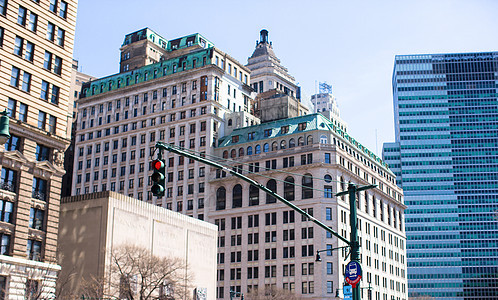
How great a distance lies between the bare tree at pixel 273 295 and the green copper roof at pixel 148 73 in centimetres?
4633

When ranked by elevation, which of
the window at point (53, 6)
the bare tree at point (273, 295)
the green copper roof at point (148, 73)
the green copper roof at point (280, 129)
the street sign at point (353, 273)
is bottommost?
the street sign at point (353, 273)

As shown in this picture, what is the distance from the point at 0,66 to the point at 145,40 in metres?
97.4

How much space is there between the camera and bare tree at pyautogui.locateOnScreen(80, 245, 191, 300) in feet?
208

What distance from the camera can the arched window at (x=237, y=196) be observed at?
120500 mm

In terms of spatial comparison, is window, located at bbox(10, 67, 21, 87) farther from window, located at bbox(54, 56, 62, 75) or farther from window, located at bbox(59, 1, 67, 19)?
window, located at bbox(59, 1, 67, 19)

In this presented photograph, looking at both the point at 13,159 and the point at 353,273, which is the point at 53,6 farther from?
the point at 353,273

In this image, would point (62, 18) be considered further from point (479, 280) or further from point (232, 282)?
point (479, 280)

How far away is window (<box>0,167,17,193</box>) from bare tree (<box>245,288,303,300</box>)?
56.0 metres

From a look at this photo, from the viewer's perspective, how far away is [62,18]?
209ft

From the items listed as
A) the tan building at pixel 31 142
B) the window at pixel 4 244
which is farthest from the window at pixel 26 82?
the window at pixel 4 244

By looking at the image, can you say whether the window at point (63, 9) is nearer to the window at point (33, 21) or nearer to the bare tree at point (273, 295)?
the window at point (33, 21)

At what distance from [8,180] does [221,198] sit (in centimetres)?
6891

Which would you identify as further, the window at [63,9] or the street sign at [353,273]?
the window at [63,9]

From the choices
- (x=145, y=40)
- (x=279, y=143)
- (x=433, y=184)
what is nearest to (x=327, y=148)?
(x=279, y=143)
